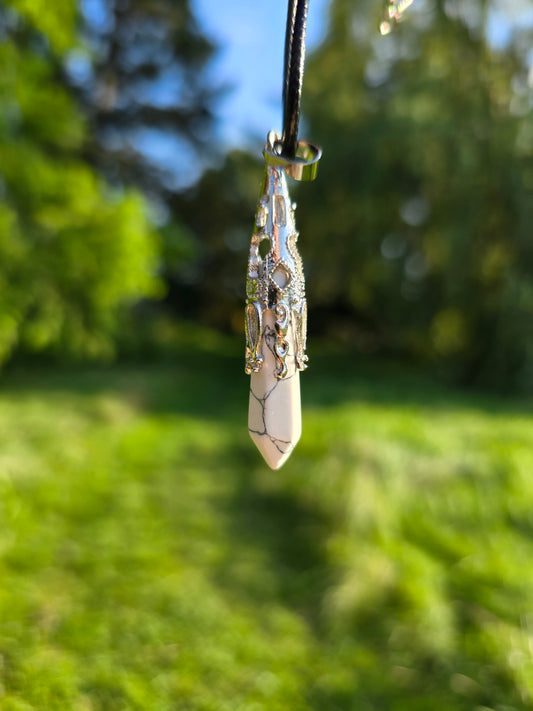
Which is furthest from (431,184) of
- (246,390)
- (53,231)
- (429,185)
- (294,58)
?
(294,58)

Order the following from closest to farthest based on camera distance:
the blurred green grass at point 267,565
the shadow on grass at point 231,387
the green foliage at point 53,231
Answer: the blurred green grass at point 267,565
the green foliage at point 53,231
the shadow on grass at point 231,387

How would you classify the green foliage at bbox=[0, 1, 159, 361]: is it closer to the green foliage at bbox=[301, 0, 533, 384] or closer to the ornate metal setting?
the green foliage at bbox=[301, 0, 533, 384]

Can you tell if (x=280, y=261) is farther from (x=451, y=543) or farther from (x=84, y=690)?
(x=451, y=543)

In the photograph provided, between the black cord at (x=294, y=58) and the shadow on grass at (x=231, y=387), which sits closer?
the black cord at (x=294, y=58)

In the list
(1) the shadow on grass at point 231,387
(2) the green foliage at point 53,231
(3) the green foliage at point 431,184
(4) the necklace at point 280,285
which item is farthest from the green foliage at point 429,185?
(4) the necklace at point 280,285

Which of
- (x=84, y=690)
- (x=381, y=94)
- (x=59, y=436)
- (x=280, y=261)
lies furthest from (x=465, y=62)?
(x=84, y=690)

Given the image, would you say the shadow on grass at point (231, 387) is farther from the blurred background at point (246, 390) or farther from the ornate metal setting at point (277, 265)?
the ornate metal setting at point (277, 265)

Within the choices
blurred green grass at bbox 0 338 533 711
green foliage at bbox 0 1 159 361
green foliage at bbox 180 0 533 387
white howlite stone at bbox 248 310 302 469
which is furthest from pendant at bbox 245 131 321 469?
green foliage at bbox 180 0 533 387
